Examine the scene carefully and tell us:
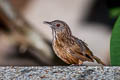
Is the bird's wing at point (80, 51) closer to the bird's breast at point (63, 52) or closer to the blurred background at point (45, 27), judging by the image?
the bird's breast at point (63, 52)

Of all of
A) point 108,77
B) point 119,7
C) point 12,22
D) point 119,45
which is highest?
point 12,22

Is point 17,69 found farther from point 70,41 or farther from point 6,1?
point 6,1

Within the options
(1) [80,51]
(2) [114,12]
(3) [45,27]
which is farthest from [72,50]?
(3) [45,27]

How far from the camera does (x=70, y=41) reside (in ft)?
16.1

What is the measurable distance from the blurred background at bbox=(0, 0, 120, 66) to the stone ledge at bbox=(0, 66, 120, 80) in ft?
16.8

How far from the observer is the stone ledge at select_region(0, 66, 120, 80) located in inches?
174

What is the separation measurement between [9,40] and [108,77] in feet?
21.9

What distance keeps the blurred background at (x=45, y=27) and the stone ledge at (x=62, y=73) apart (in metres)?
5.13

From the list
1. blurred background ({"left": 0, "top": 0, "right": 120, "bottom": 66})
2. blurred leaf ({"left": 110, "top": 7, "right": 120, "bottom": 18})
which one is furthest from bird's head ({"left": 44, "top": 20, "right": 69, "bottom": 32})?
blurred background ({"left": 0, "top": 0, "right": 120, "bottom": 66})

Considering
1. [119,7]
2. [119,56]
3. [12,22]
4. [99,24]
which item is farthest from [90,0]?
[119,56]

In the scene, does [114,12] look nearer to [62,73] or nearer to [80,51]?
[80,51]

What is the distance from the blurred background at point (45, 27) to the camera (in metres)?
10.1

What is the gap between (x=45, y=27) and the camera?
1076cm

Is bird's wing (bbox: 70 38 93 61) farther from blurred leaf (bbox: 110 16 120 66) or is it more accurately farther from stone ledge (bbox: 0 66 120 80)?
blurred leaf (bbox: 110 16 120 66)
